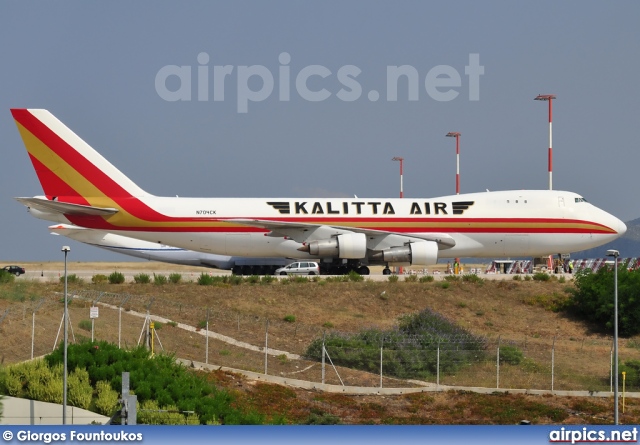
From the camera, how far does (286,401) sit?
2839cm

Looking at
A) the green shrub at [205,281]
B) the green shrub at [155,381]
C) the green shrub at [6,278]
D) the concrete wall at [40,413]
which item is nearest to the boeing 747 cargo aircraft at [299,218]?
the green shrub at [205,281]

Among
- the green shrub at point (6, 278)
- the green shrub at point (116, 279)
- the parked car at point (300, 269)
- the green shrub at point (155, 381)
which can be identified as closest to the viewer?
the green shrub at point (155, 381)

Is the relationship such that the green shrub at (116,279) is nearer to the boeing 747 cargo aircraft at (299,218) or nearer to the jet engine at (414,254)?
the boeing 747 cargo aircraft at (299,218)

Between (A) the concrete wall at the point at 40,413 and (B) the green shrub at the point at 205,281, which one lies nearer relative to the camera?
(A) the concrete wall at the point at 40,413

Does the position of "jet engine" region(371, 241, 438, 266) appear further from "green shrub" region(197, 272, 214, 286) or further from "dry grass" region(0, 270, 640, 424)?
"green shrub" region(197, 272, 214, 286)

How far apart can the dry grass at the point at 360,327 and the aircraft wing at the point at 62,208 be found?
403 centimetres

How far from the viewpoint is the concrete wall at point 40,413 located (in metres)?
22.3

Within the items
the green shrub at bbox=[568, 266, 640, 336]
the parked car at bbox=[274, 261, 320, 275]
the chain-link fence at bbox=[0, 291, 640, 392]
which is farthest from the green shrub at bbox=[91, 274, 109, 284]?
the green shrub at bbox=[568, 266, 640, 336]

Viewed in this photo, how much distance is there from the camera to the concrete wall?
2227cm

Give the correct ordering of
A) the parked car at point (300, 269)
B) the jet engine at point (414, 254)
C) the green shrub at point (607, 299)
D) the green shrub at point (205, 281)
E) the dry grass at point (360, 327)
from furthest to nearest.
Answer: the parked car at point (300, 269), the jet engine at point (414, 254), the green shrub at point (205, 281), the green shrub at point (607, 299), the dry grass at point (360, 327)

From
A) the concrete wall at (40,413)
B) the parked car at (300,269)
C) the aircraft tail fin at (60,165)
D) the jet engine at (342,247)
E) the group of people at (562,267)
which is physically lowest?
the concrete wall at (40,413)

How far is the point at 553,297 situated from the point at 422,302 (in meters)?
7.19

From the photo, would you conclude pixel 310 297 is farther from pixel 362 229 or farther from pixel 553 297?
pixel 553 297

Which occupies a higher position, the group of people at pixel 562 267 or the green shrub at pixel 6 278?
the group of people at pixel 562 267
